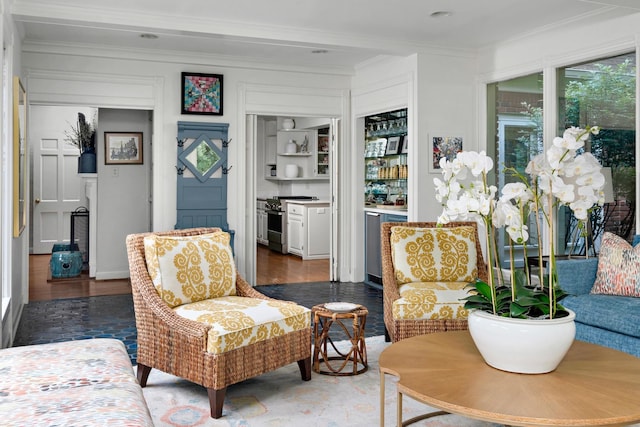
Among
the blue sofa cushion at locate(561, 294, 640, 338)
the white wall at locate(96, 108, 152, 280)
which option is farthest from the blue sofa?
the white wall at locate(96, 108, 152, 280)

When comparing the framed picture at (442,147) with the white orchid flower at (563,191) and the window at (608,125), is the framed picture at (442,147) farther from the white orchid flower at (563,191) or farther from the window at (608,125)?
the white orchid flower at (563,191)

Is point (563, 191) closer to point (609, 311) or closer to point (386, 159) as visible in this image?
point (609, 311)

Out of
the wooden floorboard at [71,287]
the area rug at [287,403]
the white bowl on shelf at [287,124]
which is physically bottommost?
the area rug at [287,403]

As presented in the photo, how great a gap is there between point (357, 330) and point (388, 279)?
62cm

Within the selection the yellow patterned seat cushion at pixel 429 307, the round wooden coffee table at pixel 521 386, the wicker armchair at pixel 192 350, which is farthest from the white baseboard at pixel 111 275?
the round wooden coffee table at pixel 521 386

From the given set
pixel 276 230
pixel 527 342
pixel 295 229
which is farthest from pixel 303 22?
pixel 276 230

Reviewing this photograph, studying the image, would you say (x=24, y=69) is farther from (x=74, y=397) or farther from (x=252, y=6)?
(x=74, y=397)

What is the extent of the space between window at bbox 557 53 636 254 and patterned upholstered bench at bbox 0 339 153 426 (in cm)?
345

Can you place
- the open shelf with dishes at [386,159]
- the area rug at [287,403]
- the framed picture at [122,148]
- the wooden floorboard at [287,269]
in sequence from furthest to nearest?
the wooden floorboard at [287,269] < the framed picture at [122,148] < the open shelf with dishes at [386,159] < the area rug at [287,403]

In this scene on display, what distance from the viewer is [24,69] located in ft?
18.5

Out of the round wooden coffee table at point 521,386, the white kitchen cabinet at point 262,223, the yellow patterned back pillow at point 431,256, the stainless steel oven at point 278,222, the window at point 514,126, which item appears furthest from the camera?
the white kitchen cabinet at point 262,223

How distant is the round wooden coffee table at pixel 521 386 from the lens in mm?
1786

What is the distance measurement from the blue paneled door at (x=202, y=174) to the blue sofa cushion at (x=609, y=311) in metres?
3.74

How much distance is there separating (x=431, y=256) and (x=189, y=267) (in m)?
1.67
